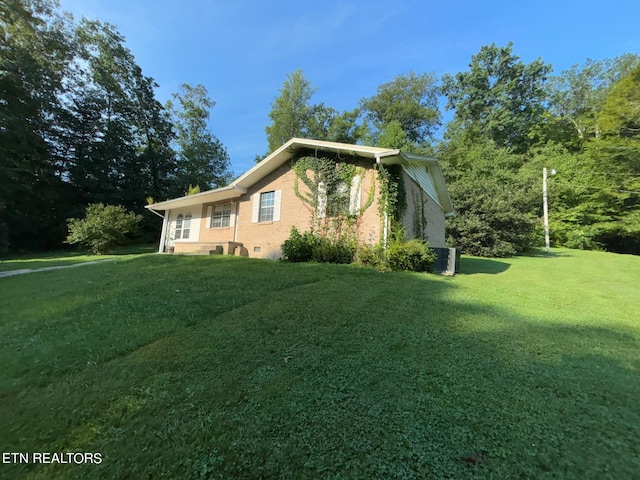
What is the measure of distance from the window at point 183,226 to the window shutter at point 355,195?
37.3 ft

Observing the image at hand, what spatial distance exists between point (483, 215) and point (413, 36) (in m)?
9.91

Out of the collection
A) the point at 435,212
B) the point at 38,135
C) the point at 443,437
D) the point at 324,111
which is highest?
the point at 324,111

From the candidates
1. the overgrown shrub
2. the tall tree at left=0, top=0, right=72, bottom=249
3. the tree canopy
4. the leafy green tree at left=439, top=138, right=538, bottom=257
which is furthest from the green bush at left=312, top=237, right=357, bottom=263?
the tall tree at left=0, top=0, right=72, bottom=249

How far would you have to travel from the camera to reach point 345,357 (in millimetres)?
3002

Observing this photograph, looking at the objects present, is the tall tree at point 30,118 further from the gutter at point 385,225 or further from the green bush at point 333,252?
the gutter at point 385,225

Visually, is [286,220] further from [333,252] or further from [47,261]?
[47,261]

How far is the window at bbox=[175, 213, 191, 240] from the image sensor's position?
1697cm

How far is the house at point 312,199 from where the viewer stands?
9484 mm

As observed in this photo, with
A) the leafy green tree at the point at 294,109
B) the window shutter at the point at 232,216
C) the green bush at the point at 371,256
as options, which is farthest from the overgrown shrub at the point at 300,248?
the leafy green tree at the point at 294,109

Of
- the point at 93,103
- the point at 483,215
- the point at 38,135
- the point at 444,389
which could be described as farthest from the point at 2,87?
the point at 483,215

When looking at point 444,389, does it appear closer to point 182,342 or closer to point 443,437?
point 443,437

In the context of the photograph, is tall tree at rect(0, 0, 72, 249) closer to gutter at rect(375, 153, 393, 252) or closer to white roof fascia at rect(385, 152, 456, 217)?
gutter at rect(375, 153, 393, 252)

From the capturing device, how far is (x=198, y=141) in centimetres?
2994

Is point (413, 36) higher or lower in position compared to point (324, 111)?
lower
